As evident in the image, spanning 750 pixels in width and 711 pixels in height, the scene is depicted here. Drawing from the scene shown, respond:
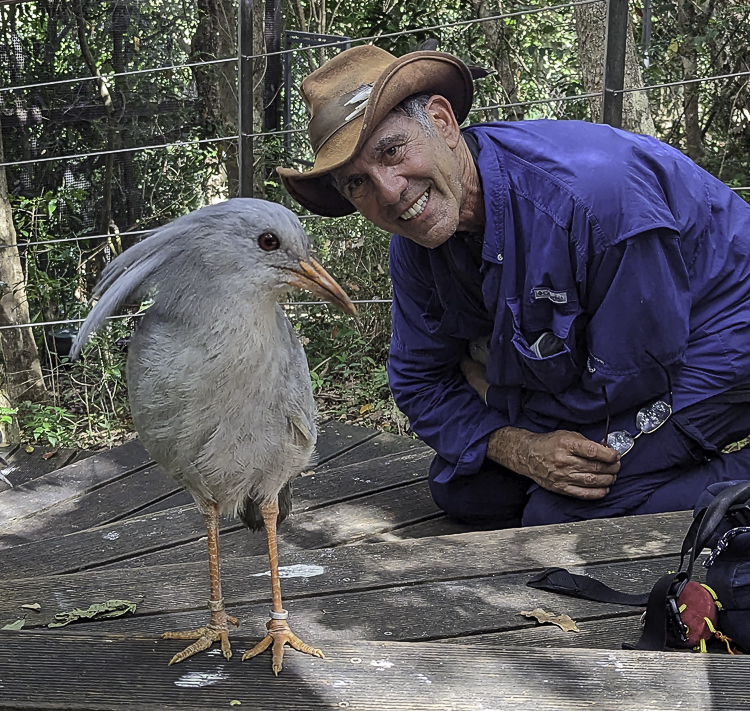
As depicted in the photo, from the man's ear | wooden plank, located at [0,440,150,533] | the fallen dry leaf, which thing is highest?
the man's ear

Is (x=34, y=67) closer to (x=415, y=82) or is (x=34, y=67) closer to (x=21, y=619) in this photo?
(x=415, y=82)

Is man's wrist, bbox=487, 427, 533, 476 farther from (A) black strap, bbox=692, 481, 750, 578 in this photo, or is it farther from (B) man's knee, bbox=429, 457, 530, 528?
(A) black strap, bbox=692, 481, 750, 578

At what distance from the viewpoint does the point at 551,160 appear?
261cm

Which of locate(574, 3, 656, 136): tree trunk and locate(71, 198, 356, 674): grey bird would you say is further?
locate(574, 3, 656, 136): tree trunk

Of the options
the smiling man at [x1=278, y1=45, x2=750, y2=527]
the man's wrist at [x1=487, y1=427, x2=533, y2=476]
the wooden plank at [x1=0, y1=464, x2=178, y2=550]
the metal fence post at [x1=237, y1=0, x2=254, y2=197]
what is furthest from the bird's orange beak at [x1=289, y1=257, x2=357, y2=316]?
the metal fence post at [x1=237, y1=0, x2=254, y2=197]

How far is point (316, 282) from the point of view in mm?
1513

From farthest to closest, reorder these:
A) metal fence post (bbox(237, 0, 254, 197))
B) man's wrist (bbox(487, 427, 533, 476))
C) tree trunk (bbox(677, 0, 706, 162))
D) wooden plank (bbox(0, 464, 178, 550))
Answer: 1. tree trunk (bbox(677, 0, 706, 162))
2. metal fence post (bbox(237, 0, 254, 197))
3. wooden plank (bbox(0, 464, 178, 550))
4. man's wrist (bbox(487, 427, 533, 476))

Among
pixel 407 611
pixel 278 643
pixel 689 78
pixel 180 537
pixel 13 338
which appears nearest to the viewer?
pixel 278 643

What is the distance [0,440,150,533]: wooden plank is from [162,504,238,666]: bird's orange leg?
2008mm

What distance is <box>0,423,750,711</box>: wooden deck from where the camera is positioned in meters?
1.43

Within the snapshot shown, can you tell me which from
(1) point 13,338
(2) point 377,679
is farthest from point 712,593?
(1) point 13,338

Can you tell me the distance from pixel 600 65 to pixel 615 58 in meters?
1.23

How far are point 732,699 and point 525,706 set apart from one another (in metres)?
0.33

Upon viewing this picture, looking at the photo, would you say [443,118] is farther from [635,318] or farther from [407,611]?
[407,611]
